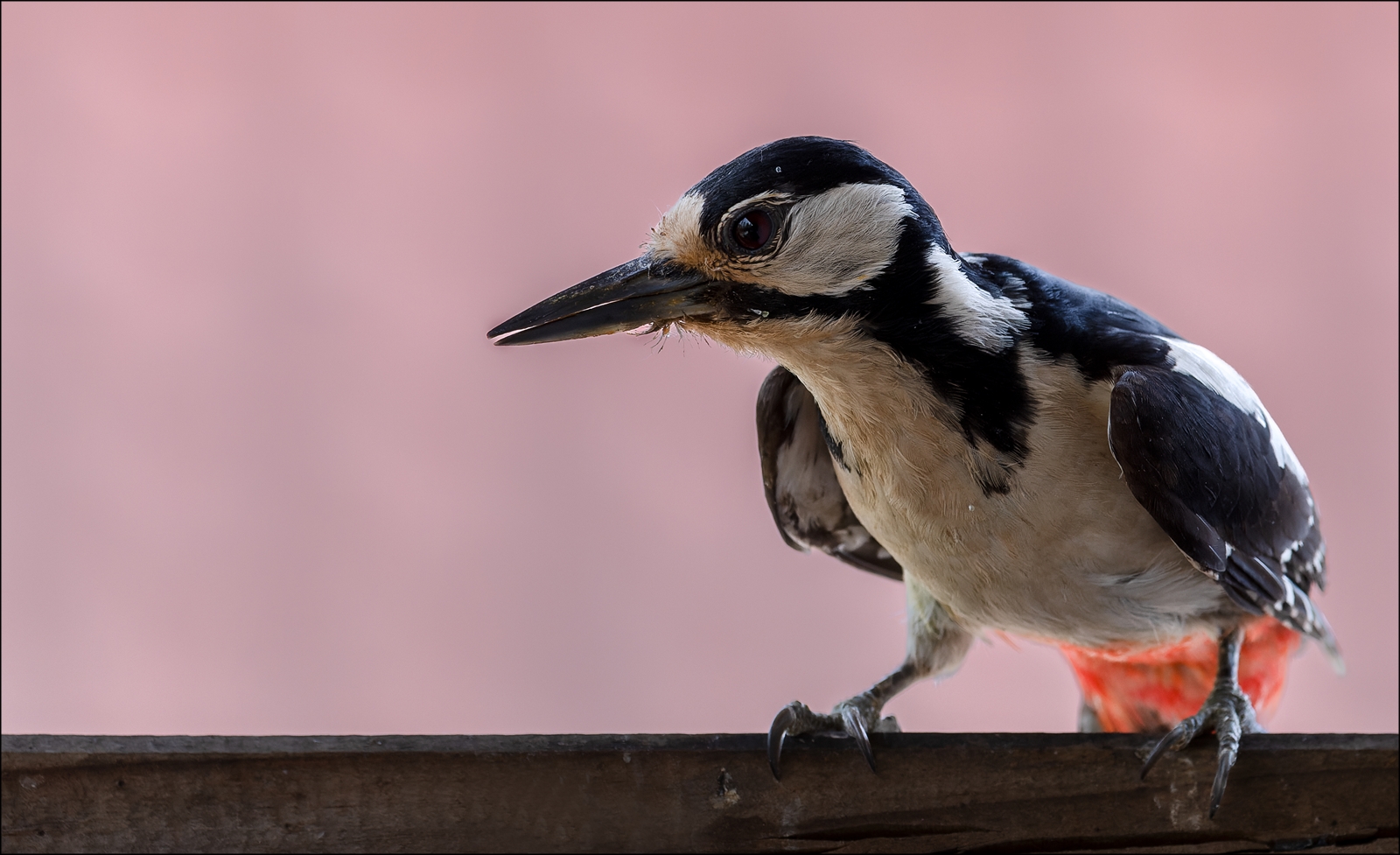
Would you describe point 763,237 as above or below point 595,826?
above

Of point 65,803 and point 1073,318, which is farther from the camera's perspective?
point 1073,318

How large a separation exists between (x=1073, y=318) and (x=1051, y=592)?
24 cm

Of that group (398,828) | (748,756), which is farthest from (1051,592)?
(398,828)

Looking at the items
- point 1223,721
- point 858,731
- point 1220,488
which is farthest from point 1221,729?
point 858,731

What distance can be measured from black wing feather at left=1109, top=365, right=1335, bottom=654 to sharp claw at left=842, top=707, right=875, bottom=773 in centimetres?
29

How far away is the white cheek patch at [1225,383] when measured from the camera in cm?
100

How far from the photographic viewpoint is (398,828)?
34.7 inches

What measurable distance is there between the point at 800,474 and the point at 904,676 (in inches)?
9.2

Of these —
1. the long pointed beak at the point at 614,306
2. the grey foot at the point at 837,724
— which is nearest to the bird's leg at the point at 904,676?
the grey foot at the point at 837,724

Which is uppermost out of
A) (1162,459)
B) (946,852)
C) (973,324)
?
(973,324)

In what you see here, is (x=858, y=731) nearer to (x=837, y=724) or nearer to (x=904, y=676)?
(x=837, y=724)

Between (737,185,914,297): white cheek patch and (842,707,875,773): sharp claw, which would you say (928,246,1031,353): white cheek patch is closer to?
(737,185,914,297): white cheek patch

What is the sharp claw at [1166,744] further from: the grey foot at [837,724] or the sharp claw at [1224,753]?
the grey foot at [837,724]

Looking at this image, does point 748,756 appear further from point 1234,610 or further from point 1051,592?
point 1234,610
